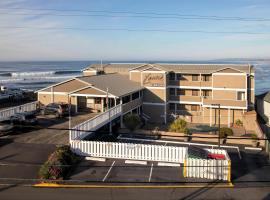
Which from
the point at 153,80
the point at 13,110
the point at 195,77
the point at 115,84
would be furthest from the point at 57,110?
the point at 195,77

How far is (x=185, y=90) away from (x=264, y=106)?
1122cm

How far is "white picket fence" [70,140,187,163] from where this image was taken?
2243 cm

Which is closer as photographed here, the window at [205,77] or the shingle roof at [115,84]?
the shingle roof at [115,84]

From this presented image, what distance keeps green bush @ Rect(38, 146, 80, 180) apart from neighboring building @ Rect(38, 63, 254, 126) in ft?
58.1

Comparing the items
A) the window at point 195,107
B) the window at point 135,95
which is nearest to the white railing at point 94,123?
the window at point 135,95

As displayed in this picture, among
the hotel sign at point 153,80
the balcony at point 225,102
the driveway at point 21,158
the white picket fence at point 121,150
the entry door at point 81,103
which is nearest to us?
the driveway at point 21,158

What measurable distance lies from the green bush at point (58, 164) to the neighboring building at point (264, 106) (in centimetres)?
3025

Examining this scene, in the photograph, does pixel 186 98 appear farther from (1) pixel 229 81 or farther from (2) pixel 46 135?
(2) pixel 46 135

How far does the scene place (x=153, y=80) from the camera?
44562 millimetres

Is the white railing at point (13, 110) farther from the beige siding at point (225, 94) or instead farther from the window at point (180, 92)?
the beige siding at point (225, 94)

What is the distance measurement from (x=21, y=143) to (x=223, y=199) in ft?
48.9

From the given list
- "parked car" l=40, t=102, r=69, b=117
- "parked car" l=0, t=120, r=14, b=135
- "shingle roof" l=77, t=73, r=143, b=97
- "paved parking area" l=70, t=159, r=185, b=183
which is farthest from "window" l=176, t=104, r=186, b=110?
"parked car" l=0, t=120, r=14, b=135

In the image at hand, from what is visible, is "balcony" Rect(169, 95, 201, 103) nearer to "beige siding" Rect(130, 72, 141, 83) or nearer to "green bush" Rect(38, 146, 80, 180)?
"beige siding" Rect(130, 72, 141, 83)

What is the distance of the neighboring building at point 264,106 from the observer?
42688 mm
